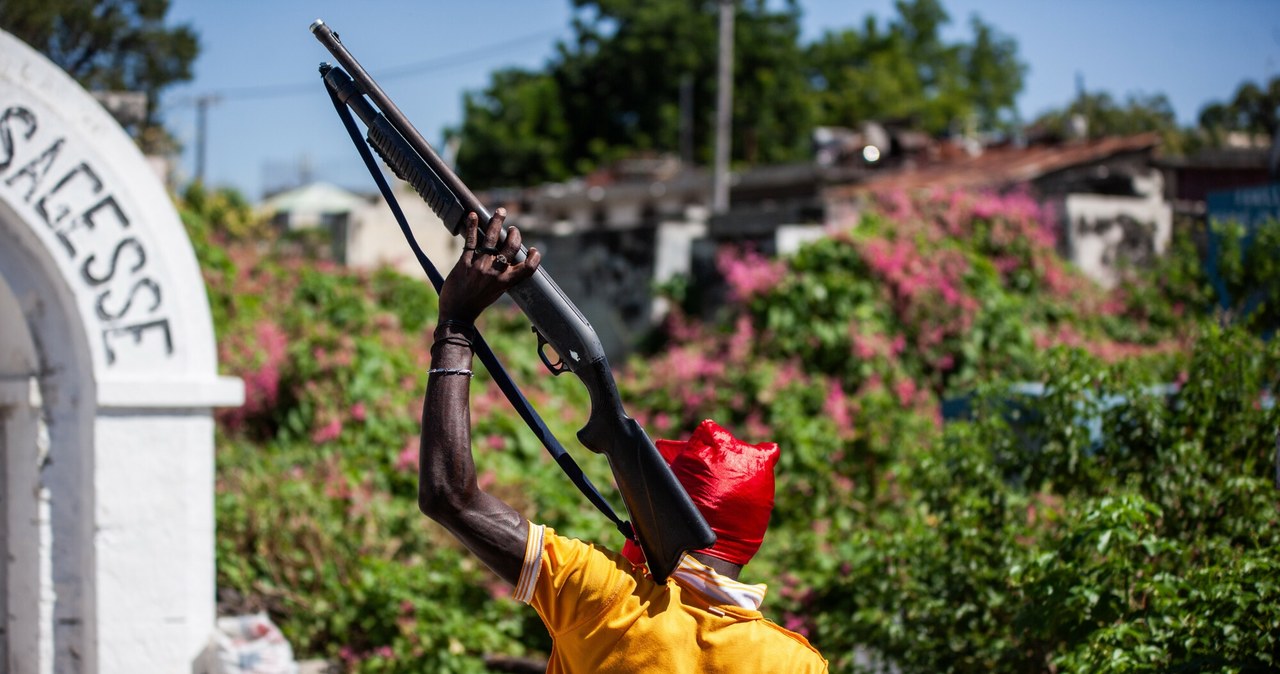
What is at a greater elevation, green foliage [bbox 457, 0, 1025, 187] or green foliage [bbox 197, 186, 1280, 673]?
green foliage [bbox 457, 0, 1025, 187]

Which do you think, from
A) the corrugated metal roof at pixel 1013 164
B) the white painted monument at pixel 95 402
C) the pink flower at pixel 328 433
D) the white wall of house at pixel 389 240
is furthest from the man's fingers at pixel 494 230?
the corrugated metal roof at pixel 1013 164

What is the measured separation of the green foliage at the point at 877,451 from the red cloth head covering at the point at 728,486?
153 cm

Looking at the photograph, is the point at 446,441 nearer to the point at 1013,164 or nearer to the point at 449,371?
the point at 449,371

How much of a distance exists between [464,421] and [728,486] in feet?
1.87

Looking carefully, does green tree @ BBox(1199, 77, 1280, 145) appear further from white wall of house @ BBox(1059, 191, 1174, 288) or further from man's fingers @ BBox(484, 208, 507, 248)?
man's fingers @ BBox(484, 208, 507, 248)

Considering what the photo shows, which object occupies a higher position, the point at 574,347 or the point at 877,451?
the point at 574,347

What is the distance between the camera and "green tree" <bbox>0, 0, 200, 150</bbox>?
29.5 feet

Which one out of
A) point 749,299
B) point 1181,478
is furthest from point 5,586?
point 749,299

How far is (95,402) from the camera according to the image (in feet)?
15.0

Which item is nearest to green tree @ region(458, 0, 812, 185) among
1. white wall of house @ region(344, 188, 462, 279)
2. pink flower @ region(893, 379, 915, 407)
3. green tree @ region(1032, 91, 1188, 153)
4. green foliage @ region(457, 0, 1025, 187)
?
green foliage @ region(457, 0, 1025, 187)

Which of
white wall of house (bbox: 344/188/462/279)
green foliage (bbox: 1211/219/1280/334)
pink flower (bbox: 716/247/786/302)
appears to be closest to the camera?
green foliage (bbox: 1211/219/1280/334)

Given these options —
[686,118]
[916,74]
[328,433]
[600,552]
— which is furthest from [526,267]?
[916,74]

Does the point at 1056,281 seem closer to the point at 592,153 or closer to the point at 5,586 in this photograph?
the point at 5,586

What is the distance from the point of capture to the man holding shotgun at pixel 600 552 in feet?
7.55
